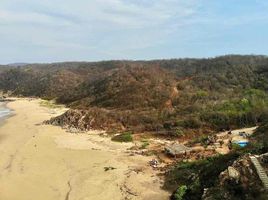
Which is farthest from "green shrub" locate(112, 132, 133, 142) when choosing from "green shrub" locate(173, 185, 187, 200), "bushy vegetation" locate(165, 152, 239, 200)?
"green shrub" locate(173, 185, 187, 200)

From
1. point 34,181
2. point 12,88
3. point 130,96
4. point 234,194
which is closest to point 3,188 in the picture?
point 34,181

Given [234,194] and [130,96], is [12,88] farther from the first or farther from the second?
[234,194]

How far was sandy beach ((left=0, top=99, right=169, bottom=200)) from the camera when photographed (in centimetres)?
2120

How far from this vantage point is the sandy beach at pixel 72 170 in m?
21.2

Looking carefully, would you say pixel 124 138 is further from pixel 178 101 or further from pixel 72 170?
pixel 178 101

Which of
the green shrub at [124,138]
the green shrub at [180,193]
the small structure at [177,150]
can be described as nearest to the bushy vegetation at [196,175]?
the green shrub at [180,193]

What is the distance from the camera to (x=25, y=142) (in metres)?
35.6

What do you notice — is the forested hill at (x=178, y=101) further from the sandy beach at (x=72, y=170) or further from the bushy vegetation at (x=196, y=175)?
the bushy vegetation at (x=196, y=175)

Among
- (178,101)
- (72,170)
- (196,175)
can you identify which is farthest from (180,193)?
(178,101)

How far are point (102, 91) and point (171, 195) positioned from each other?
144ft

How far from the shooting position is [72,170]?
25766 millimetres

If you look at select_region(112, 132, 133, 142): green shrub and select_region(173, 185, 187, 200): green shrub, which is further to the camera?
select_region(112, 132, 133, 142): green shrub

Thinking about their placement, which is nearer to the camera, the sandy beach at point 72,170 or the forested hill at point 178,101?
the sandy beach at point 72,170

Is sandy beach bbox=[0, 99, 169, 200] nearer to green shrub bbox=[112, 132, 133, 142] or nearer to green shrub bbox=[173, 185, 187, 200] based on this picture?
green shrub bbox=[112, 132, 133, 142]
